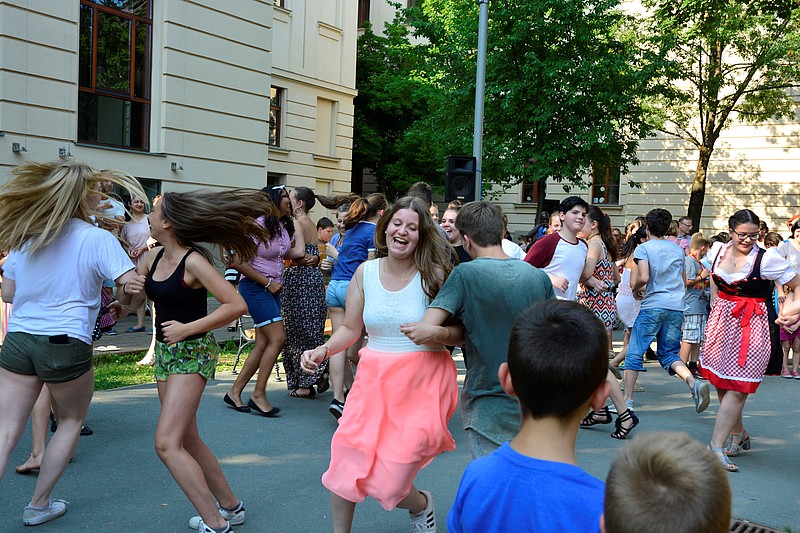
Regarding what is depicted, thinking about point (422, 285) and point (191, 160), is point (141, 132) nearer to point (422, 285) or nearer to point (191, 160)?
point (191, 160)

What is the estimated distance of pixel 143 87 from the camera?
16.1 metres

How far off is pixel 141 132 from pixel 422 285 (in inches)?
518

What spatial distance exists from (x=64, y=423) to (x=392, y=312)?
190 cm

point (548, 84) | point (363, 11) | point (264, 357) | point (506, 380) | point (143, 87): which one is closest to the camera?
point (506, 380)

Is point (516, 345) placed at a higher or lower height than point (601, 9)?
lower

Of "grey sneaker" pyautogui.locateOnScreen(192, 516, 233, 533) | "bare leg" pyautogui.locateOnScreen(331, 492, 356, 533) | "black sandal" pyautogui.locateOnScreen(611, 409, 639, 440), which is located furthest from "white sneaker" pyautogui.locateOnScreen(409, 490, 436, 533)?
"black sandal" pyautogui.locateOnScreen(611, 409, 639, 440)

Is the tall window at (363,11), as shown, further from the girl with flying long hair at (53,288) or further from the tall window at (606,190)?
the girl with flying long hair at (53,288)

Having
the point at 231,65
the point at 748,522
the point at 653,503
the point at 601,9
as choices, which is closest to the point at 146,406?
the point at 748,522

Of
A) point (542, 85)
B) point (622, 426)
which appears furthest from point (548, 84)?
point (622, 426)

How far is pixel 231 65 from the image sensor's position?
17.7 m

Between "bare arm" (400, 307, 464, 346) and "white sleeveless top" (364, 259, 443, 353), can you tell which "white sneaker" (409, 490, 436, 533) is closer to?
"white sleeveless top" (364, 259, 443, 353)

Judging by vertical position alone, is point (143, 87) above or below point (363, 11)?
below

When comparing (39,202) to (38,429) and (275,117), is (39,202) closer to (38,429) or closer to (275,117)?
(38,429)

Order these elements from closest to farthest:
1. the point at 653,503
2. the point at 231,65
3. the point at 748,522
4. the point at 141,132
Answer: the point at 653,503 < the point at 748,522 < the point at 141,132 < the point at 231,65
